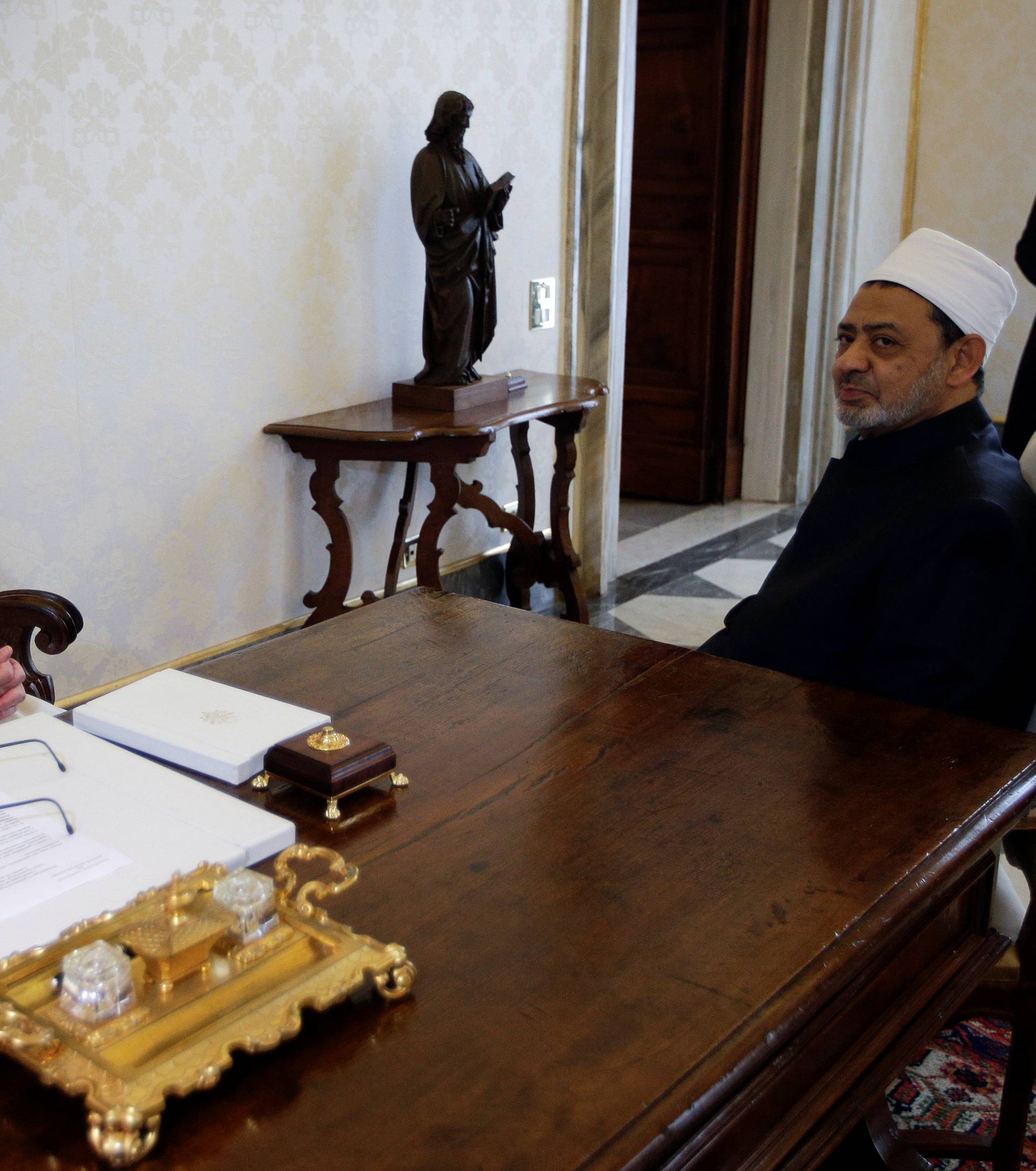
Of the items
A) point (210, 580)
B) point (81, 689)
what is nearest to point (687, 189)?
point (210, 580)

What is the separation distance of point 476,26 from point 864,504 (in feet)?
7.22

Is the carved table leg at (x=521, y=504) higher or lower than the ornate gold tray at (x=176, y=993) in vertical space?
lower

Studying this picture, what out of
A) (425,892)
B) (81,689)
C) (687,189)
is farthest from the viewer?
(687,189)

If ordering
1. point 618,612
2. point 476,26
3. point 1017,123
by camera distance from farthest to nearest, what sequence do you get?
1. point 1017,123
2. point 618,612
3. point 476,26

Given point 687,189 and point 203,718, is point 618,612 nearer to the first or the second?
point 687,189

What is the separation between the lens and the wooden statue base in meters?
3.40

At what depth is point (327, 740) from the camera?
1328mm

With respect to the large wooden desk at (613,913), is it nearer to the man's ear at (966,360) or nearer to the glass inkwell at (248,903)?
the glass inkwell at (248,903)

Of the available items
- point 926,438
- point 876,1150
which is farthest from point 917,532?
point 876,1150

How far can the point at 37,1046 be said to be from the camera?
86cm

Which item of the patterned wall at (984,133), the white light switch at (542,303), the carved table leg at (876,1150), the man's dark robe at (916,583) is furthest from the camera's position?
the patterned wall at (984,133)

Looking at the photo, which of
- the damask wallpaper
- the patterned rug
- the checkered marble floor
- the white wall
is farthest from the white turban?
the white wall

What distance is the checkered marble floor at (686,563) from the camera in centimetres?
428

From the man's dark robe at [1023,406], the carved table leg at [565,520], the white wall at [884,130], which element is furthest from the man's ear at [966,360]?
the white wall at [884,130]
